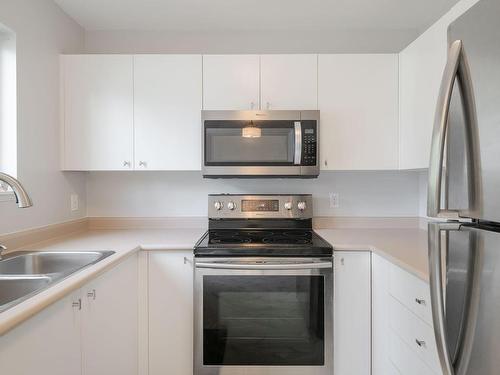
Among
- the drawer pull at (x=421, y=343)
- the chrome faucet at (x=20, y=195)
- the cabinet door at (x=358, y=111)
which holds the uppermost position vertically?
the cabinet door at (x=358, y=111)

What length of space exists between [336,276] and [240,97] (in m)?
1.25

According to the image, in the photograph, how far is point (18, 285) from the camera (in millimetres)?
1303

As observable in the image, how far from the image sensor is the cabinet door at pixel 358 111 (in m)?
2.08

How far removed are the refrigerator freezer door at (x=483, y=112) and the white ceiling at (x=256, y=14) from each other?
149 centimetres

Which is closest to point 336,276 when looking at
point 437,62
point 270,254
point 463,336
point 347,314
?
point 347,314

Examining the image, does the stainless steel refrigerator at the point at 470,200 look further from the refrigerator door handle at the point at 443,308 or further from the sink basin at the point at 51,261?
the sink basin at the point at 51,261

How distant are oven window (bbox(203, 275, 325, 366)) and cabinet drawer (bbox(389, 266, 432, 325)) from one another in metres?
0.39

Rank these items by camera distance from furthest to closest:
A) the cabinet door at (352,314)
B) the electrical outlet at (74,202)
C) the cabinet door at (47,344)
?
the electrical outlet at (74,202) → the cabinet door at (352,314) → the cabinet door at (47,344)

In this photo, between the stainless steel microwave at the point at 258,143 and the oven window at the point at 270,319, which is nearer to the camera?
the oven window at the point at 270,319

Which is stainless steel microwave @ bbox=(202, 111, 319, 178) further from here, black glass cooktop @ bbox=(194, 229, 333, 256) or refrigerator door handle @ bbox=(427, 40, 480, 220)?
refrigerator door handle @ bbox=(427, 40, 480, 220)

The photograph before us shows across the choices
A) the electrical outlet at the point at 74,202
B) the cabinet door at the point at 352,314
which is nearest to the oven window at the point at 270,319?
the cabinet door at the point at 352,314

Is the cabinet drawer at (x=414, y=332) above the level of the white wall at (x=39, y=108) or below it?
below

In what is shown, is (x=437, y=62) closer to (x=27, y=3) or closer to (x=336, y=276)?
(x=336, y=276)

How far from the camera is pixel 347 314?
5.93ft
